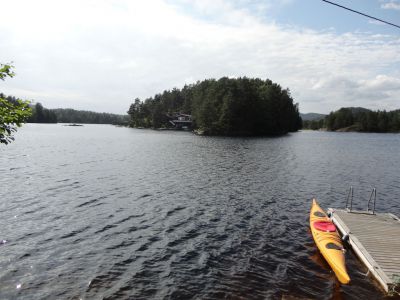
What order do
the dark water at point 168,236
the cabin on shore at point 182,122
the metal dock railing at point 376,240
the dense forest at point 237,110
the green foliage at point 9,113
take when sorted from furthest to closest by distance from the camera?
1. the cabin on shore at point 182,122
2. the dense forest at point 237,110
3. the metal dock railing at point 376,240
4. the dark water at point 168,236
5. the green foliage at point 9,113

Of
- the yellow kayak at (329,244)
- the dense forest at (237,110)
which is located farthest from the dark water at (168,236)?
the dense forest at (237,110)

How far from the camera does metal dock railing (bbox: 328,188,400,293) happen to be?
13641 mm

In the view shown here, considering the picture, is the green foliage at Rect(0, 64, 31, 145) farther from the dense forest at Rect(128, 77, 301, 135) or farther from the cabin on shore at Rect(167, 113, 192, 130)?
the cabin on shore at Rect(167, 113, 192, 130)

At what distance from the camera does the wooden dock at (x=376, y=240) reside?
13.7 meters

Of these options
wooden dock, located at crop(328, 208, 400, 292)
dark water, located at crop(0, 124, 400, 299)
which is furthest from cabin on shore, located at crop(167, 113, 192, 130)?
wooden dock, located at crop(328, 208, 400, 292)

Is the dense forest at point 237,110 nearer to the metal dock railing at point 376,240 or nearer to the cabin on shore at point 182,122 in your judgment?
the cabin on shore at point 182,122

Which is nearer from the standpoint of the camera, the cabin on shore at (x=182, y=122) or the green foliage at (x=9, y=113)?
the green foliage at (x=9, y=113)

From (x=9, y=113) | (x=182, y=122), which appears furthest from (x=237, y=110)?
(x=9, y=113)

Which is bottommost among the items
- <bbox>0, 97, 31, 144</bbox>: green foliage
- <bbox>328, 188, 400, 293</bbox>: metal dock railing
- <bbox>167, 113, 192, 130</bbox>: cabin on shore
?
<bbox>328, 188, 400, 293</bbox>: metal dock railing

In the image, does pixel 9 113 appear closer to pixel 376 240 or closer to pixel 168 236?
pixel 168 236

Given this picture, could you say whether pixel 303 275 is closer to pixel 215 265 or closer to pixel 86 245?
pixel 215 265

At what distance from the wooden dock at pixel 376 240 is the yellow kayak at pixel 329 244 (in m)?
1.08

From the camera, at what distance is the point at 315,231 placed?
720 inches

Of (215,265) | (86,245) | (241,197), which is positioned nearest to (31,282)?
(86,245)
